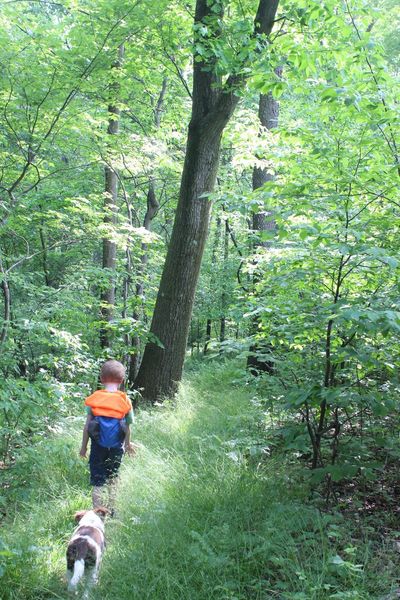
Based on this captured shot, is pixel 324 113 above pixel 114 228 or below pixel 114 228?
above

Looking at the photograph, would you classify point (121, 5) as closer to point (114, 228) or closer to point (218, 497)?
Answer: point (114, 228)

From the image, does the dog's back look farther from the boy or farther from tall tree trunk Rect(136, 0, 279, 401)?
tall tree trunk Rect(136, 0, 279, 401)

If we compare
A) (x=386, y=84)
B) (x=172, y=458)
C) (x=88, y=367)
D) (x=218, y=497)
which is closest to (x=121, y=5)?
(x=386, y=84)

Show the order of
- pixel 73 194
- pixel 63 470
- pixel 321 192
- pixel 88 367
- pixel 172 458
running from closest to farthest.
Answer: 1. pixel 321 192
2. pixel 172 458
3. pixel 63 470
4. pixel 88 367
5. pixel 73 194

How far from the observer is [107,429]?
395 cm

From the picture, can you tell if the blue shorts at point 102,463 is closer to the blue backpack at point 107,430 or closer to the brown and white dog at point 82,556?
the blue backpack at point 107,430

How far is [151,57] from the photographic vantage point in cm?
859

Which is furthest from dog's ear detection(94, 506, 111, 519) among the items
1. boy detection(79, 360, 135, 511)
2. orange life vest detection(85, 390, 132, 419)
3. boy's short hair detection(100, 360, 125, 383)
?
boy's short hair detection(100, 360, 125, 383)

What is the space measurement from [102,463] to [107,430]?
1.06ft

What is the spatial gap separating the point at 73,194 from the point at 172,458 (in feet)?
28.4

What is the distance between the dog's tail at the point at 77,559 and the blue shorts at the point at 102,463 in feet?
3.68

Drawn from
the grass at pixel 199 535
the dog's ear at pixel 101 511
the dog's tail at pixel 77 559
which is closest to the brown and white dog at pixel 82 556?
the dog's tail at pixel 77 559

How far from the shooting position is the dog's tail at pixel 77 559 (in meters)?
2.85

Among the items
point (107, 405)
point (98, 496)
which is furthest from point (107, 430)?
point (98, 496)
